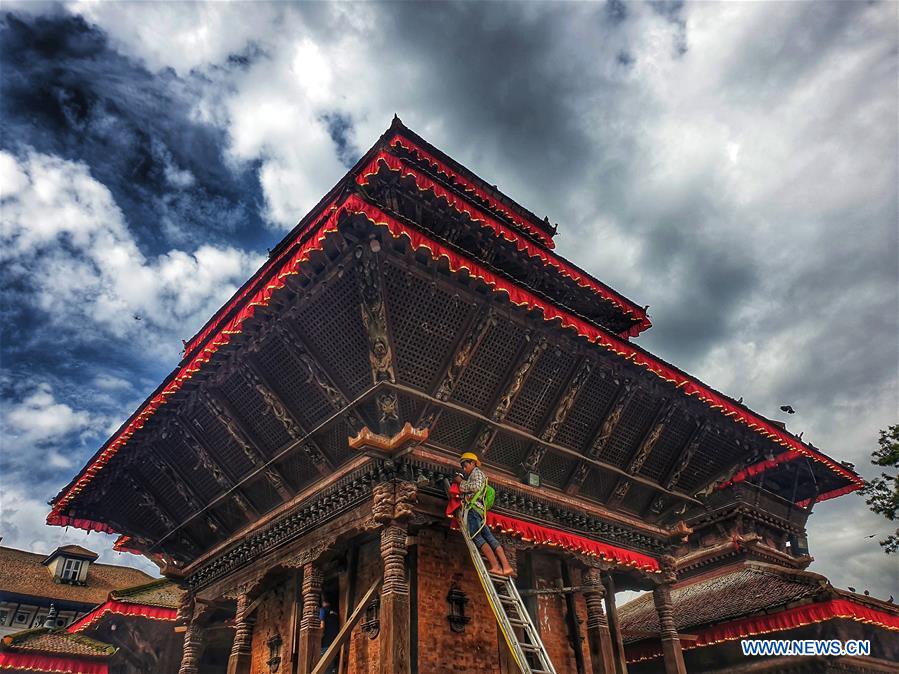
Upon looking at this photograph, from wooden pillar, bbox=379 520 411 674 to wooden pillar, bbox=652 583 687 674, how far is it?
555 cm

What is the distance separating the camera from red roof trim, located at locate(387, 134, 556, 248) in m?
13.2

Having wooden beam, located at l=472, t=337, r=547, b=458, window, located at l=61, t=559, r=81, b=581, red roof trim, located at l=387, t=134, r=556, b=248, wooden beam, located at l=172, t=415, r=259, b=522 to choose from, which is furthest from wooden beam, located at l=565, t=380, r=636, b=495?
window, located at l=61, t=559, r=81, b=581

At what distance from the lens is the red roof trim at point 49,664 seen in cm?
1820

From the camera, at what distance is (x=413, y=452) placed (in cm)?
898

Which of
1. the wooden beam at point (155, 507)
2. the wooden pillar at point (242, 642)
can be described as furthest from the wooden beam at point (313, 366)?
the wooden beam at point (155, 507)

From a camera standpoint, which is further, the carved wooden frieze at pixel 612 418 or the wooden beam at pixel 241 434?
the carved wooden frieze at pixel 612 418

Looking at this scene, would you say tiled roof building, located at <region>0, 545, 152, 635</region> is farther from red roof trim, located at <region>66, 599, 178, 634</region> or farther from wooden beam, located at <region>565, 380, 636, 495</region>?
wooden beam, located at <region>565, 380, 636, 495</region>

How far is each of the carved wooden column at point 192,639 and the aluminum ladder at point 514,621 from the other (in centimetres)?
787

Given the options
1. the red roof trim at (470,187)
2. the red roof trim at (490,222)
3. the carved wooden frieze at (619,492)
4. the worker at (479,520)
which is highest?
the red roof trim at (470,187)


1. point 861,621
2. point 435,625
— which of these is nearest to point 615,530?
point 435,625

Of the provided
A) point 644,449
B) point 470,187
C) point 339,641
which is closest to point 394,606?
point 339,641

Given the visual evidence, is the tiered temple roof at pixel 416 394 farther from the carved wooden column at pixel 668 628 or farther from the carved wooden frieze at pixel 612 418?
the carved wooden column at pixel 668 628

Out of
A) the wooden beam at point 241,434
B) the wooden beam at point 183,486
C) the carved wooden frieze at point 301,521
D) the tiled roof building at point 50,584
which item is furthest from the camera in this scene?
the tiled roof building at point 50,584

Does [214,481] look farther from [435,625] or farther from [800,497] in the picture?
[800,497]
